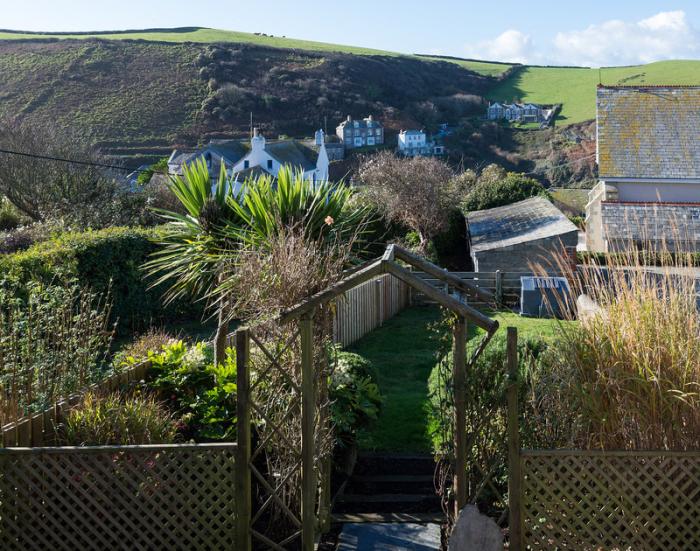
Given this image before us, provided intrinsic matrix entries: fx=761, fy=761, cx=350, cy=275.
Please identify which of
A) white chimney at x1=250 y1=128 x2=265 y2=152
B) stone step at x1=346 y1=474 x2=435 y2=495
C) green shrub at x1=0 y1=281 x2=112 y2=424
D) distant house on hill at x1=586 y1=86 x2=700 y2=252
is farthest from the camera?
white chimney at x1=250 y1=128 x2=265 y2=152

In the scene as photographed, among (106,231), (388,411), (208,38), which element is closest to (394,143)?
(208,38)

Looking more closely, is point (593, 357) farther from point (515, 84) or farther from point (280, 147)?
point (515, 84)

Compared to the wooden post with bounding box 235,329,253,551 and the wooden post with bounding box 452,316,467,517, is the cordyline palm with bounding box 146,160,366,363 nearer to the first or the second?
the wooden post with bounding box 235,329,253,551

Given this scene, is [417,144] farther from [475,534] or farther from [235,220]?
[475,534]

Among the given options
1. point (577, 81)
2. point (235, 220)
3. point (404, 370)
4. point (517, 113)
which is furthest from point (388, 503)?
point (577, 81)

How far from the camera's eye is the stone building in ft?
70.1

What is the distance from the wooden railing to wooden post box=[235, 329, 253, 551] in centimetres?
154

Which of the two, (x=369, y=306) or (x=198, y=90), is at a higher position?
(x=198, y=90)

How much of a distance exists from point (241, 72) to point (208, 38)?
18447mm

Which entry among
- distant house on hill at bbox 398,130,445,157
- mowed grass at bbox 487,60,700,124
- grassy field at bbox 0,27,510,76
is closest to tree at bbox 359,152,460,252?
distant house on hill at bbox 398,130,445,157

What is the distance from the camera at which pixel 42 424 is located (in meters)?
5.79

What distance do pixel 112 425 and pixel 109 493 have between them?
23.5 inches

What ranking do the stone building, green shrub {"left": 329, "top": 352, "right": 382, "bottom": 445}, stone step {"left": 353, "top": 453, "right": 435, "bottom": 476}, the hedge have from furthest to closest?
the stone building < the hedge < stone step {"left": 353, "top": 453, "right": 435, "bottom": 476} < green shrub {"left": 329, "top": 352, "right": 382, "bottom": 445}

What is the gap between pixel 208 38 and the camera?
9775 centimetres
